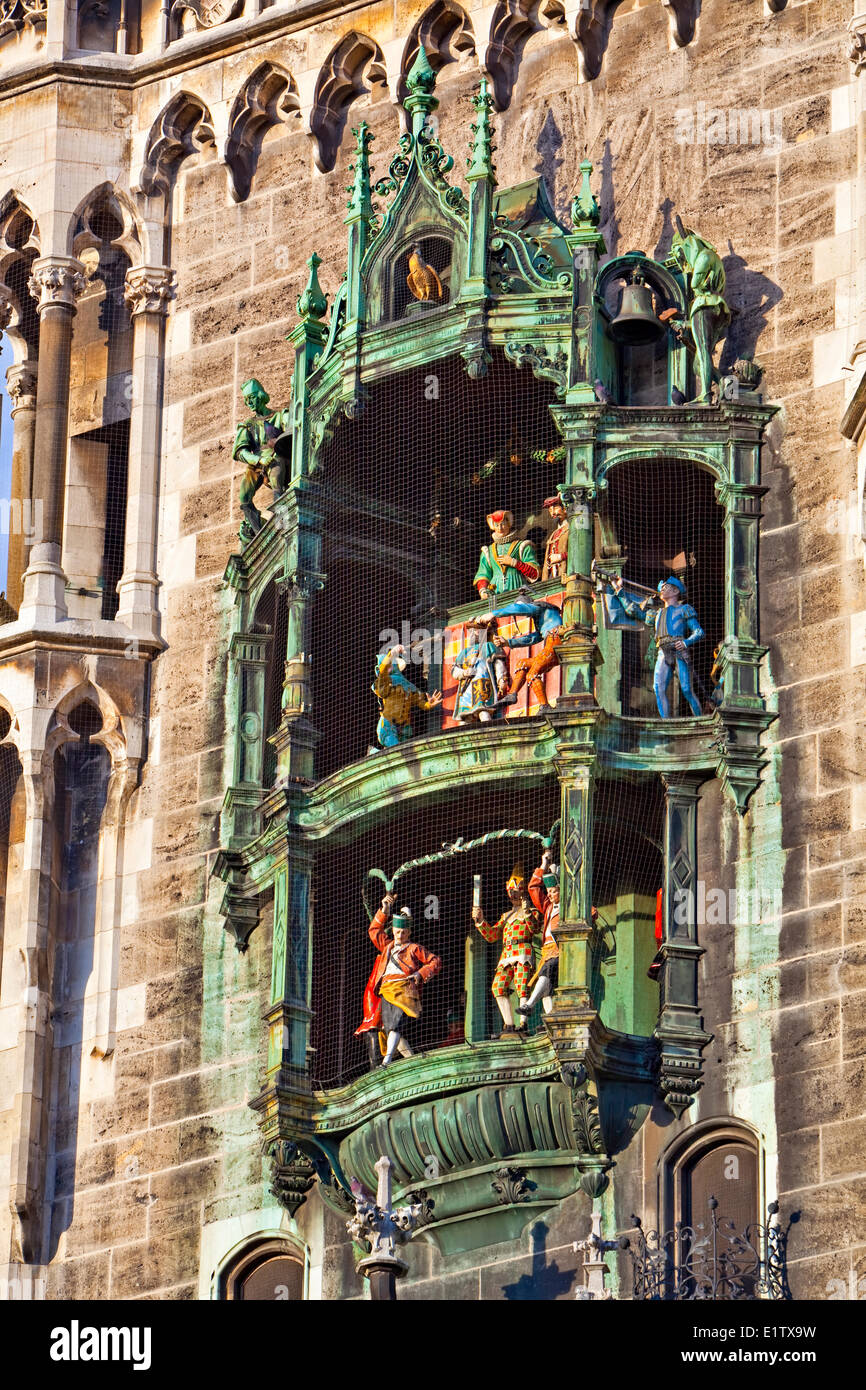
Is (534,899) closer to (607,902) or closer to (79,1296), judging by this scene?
(607,902)

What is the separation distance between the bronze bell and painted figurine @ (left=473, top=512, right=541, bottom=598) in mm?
1412

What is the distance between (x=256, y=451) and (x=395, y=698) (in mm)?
2326

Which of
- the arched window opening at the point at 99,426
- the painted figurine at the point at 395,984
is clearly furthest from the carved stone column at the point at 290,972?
the arched window opening at the point at 99,426

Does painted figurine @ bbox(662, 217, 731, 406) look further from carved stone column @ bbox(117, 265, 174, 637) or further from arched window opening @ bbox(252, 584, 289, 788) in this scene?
carved stone column @ bbox(117, 265, 174, 637)

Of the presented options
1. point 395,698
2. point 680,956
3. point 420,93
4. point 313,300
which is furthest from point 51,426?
point 680,956

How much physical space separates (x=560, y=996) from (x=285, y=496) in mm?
4239

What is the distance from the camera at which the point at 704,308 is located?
30.7m

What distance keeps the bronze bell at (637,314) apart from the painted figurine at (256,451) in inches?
95.3

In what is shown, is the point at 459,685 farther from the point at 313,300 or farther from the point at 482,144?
the point at 482,144

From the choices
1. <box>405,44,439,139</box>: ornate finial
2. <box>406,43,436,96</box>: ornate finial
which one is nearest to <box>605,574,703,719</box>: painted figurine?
<box>405,44,439,139</box>: ornate finial

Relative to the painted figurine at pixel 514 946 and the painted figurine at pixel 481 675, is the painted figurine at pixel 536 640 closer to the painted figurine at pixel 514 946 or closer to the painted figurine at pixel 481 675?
the painted figurine at pixel 481 675

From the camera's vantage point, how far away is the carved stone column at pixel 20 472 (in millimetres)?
33562

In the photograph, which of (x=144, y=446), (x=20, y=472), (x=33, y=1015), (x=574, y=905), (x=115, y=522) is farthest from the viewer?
(x=20, y=472)

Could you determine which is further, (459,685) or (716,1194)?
(459,685)
